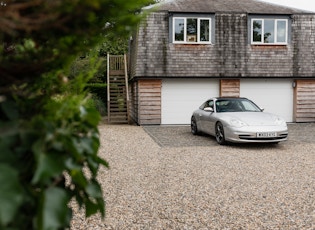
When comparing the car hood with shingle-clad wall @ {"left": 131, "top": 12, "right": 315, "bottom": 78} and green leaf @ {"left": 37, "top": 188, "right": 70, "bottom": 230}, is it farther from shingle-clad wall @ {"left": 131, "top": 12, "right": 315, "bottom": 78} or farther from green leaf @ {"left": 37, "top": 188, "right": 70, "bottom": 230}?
green leaf @ {"left": 37, "top": 188, "right": 70, "bottom": 230}

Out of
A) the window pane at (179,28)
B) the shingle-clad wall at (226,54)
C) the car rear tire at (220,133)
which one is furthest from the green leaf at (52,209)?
the window pane at (179,28)

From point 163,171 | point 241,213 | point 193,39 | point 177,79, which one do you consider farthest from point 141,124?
point 241,213

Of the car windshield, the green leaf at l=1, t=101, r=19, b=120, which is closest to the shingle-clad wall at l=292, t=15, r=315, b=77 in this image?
the car windshield

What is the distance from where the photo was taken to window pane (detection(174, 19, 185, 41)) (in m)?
16.0

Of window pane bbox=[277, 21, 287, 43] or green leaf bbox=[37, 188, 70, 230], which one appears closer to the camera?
green leaf bbox=[37, 188, 70, 230]

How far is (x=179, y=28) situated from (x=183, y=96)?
3.03m

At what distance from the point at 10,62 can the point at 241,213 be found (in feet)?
12.3

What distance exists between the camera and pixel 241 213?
4.44m

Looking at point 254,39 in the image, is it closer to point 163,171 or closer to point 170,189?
point 163,171

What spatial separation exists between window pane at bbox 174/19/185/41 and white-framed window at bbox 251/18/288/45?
3233 millimetres

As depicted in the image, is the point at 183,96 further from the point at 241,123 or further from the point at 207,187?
the point at 207,187

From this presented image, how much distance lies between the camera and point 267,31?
652 inches

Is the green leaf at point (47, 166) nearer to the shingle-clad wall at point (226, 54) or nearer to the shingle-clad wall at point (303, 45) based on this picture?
the shingle-clad wall at point (226, 54)

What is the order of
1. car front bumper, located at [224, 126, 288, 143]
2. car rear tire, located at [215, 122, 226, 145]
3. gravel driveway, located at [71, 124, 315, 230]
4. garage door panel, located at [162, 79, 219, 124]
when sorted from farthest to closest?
garage door panel, located at [162, 79, 219, 124], car rear tire, located at [215, 122, 226, 145], car front bumper, located at [224, 126, 288, 143], gravel driveway, located at [71, 124, 315, 230]
